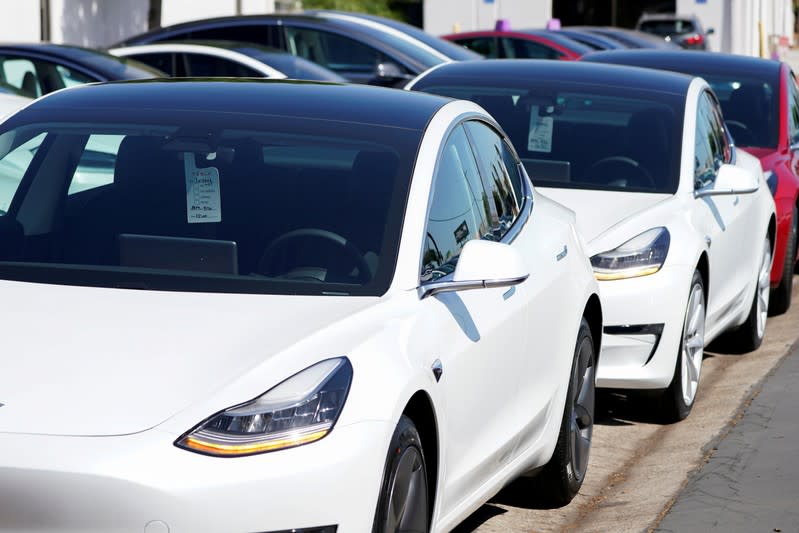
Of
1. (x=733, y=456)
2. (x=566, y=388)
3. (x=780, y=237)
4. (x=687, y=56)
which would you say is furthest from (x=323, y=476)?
(x=687, y=56)

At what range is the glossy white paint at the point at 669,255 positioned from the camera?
7.04 m

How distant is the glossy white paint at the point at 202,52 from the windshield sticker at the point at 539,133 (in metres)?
5.25

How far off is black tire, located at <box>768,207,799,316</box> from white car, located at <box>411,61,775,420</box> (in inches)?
40.7

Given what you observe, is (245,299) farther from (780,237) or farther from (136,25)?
(136,25)

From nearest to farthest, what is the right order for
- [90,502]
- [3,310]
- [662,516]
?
[90,502] < [3,310] < [662,516]

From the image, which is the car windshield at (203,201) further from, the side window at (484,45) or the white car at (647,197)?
the side window at (484,45)

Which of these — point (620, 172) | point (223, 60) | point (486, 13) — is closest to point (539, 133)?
point (620, 172)

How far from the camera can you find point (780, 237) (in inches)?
399

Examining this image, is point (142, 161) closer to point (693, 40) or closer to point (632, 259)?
point (632, 259)

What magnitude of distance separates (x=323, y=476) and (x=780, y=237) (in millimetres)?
7137

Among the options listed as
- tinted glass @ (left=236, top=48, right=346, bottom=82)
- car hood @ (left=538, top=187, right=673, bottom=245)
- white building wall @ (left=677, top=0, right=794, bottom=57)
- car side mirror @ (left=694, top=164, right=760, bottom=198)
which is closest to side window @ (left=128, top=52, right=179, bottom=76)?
tinted glass @ (left=236, top=48, right=346, bottom=82)

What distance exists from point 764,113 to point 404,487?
7387 millimetres

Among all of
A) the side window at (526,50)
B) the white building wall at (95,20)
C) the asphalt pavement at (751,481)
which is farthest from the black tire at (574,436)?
the side window at (526,50)

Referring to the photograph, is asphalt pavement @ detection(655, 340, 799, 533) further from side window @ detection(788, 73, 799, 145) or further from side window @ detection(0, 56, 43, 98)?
side window @ detection(0, 56, 43, 98)
